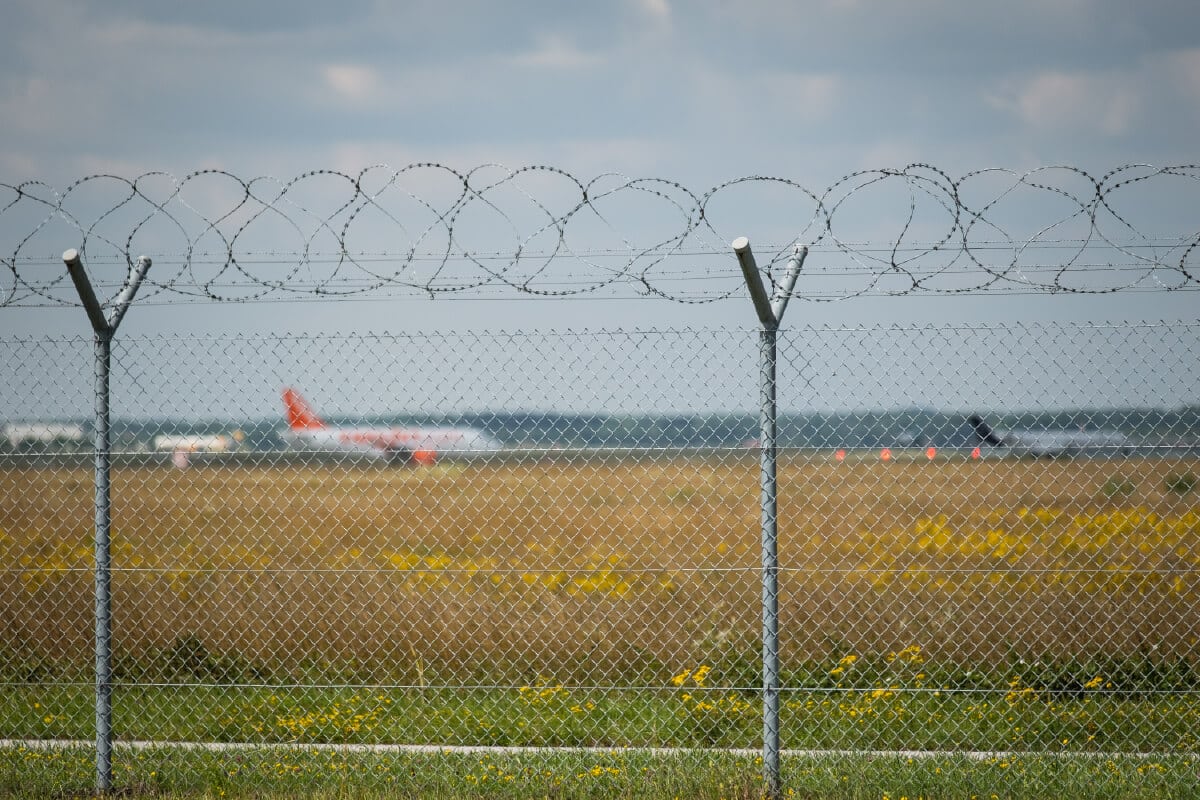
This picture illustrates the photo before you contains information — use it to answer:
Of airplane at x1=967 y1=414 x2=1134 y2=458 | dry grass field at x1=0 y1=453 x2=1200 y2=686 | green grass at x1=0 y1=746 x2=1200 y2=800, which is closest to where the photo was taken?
airplane at x1=967 y1=414 x2=1134 y2=458

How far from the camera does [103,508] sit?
4.85m

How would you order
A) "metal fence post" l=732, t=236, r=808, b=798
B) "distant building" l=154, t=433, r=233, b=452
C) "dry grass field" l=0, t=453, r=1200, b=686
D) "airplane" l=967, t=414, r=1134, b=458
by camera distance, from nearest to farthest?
1. "metal fence post" l=732, t=236, r=808, b=798
2. "airplane" l=967, t=414, r=1134, b=458
3. "distant building" l=154, t=433, r=233, b=452
4. "dry grass field" l=0, t=453, r=1200, b=686

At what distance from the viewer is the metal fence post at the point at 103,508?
4.83 metres

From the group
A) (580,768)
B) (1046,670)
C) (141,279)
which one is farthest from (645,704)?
(141,279)

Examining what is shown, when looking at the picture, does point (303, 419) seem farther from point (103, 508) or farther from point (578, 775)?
point (578, 775)

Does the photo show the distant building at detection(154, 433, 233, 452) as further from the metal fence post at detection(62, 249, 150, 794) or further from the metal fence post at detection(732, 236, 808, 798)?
the metal fence post at detection(732, 236, 808, 798)

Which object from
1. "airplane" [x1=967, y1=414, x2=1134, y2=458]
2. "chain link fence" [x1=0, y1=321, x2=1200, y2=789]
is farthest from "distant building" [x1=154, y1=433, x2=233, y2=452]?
"airplane" [x1=967, y1=414, x2=1134, y2=458]

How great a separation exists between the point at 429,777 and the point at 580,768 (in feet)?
2.51

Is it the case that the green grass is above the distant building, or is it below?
Result: below

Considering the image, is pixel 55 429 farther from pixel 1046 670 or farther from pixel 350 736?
pixel 1046 670

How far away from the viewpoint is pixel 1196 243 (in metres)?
4.54

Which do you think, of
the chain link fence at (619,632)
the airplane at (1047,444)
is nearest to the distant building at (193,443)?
the chain link fence at (619,632)

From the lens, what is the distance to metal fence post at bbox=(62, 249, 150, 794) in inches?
190

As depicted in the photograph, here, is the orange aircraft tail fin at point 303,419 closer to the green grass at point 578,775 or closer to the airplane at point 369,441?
the airplane at point 369,441
